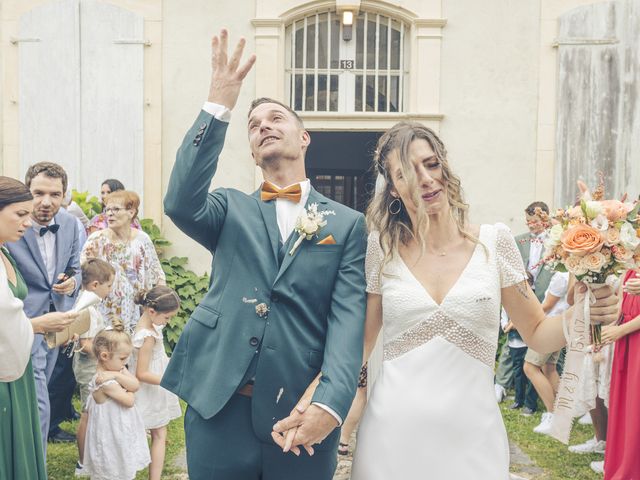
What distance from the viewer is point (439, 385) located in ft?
9.70

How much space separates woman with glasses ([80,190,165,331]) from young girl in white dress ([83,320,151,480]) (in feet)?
5.10

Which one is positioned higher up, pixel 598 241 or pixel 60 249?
pixel 598 241

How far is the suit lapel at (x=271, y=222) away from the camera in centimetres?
292

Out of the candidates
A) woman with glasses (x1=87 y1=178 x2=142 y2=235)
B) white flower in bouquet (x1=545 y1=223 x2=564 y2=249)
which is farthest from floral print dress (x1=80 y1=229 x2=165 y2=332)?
white flower in bouquet (x1=545 y1=223 x2=564 y2=249)

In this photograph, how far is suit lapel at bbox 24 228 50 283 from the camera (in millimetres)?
5324

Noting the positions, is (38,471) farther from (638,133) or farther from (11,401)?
(638,133)

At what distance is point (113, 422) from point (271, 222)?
2.86m

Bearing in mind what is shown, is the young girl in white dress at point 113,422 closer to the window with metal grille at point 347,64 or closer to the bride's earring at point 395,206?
the bride's earring at point 395,206

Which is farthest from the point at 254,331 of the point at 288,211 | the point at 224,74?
the point at 224,74

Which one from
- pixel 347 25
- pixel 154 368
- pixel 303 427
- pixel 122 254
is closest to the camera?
pixel 303 427

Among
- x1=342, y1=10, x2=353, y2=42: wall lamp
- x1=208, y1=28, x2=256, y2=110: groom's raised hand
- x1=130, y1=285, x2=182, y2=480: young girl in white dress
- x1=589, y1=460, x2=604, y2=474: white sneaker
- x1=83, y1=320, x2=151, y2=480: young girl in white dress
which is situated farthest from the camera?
x1=342, y1=10, x2=353, y2=42: wall lamp

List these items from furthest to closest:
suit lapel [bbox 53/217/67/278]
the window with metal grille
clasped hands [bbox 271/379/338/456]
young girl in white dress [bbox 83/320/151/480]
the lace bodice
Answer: the window with metal grille < suit lapel [bbox 53/217/67/278] < young girl in white dress [bbox 83/320/151/480] < the lace bodice < clasped hands [bbox 271/379/338/456]

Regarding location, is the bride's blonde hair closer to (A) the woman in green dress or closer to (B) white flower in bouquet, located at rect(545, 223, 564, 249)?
(B) white flower in bouquet, located at rect(545, 223, 564, 249)

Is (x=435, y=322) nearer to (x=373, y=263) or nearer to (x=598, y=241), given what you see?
(x=373, y=263)
